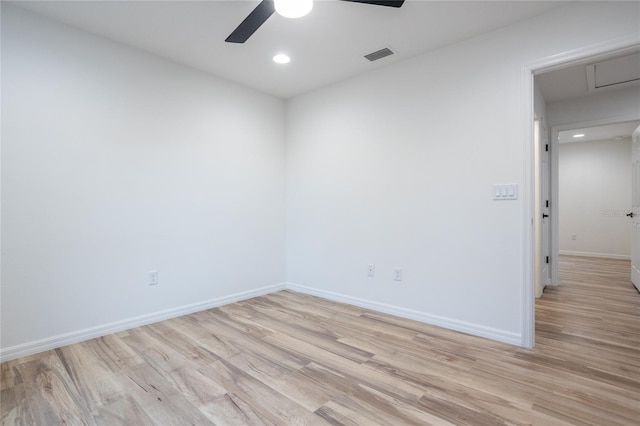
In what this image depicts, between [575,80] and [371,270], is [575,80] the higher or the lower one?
the higher one

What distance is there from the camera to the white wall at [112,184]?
2268 mm

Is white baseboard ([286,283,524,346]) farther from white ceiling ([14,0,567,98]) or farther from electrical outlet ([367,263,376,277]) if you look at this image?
white ceiling ([14,0,567,98])

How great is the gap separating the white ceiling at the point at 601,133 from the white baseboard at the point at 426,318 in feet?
15.3

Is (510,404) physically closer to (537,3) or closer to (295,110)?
(537,3)

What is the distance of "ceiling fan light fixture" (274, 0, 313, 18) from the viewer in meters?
1.77

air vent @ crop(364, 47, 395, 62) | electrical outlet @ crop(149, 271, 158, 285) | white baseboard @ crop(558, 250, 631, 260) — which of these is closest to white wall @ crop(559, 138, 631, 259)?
white baseboard @ crop(558, 250, 631, 260)

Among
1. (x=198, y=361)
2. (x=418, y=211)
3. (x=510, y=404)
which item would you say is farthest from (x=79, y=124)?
(x=510, y=404)

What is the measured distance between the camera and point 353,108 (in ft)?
11.3

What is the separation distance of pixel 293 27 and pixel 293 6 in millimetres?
751

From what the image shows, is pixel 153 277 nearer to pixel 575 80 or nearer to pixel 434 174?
pixel 434 174

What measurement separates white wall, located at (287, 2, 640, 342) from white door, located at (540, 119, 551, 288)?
1.86 meters

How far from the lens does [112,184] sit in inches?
106

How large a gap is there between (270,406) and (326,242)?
2199 millimetres

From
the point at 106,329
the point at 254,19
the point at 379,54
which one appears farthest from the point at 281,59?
the point at 106,329
